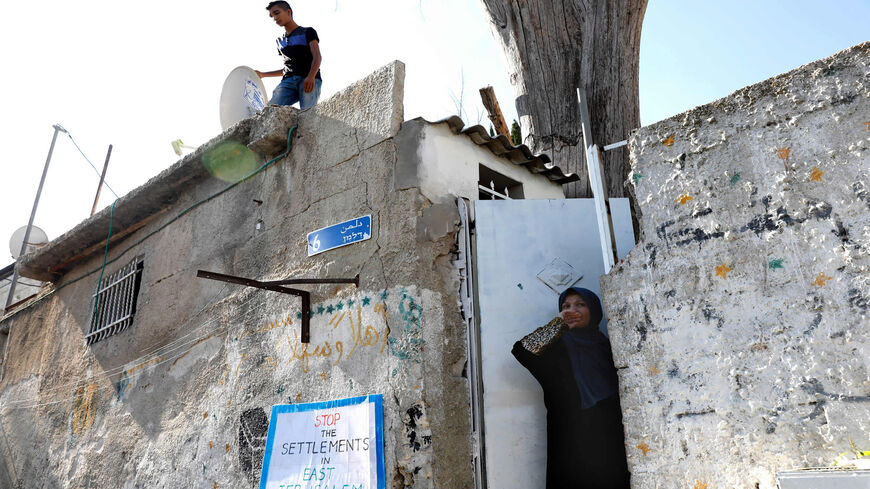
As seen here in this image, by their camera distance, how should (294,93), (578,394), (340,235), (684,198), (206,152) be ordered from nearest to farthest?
(684,198), (578,394), (340,235), (206,152), (294,93)

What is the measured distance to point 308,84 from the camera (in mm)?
5102

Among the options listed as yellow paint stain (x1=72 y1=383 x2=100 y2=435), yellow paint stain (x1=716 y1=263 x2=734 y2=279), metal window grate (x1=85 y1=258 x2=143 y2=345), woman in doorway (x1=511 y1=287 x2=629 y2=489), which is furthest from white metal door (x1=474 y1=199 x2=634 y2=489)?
yellow paint stain (x1=72 y1=383 x2=100 y2=435)

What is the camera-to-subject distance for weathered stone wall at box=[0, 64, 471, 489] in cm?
334

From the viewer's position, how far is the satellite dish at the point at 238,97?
557 centimetres

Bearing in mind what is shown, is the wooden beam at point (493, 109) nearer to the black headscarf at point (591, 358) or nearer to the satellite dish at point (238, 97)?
the satellite dish at point (238, 97)

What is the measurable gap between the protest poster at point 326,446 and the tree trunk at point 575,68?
10.5ft

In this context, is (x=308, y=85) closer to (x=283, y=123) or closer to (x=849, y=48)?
A: (x=283, y=123)

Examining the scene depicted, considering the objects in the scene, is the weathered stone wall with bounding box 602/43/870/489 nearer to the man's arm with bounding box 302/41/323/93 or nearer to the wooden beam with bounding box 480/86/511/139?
the man's arm with bounding box 302/41/323/93

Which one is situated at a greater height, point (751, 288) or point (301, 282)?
point (301, 282)

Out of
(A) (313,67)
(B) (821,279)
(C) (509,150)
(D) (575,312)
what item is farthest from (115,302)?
(B) (821,279)

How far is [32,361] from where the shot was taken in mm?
6422

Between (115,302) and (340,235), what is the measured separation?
2.92m

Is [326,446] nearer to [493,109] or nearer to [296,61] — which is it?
[296,61]

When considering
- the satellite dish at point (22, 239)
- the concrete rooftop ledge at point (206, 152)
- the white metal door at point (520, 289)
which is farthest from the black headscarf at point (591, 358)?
the satellite dish at point (22, 239)
